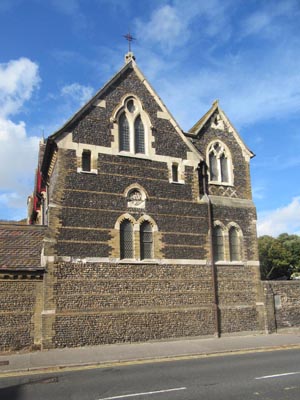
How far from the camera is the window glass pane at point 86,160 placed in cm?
1834

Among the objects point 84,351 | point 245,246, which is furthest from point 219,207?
point 84,351

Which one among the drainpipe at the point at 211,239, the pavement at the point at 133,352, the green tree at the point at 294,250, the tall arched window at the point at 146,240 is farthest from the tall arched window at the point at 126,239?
the green tree at the point at 294,250

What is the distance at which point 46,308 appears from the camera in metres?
16.0

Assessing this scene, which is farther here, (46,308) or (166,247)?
(166,247)

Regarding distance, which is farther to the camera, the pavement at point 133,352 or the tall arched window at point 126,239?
the tall arched window at point 126,239

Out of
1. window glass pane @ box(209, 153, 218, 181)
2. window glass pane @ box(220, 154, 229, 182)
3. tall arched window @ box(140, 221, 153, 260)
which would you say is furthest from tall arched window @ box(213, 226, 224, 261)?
tall arched window @ box(140, 221, 153, 260)

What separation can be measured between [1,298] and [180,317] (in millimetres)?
7549

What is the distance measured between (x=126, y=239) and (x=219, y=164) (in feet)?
22.8

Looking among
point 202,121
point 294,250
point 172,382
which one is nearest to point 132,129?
point 202,121

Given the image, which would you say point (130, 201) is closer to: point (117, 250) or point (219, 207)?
point (117, 250)

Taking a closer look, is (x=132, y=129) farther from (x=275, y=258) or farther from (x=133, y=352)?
(x=275, y=258)

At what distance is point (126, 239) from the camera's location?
18.4 meters

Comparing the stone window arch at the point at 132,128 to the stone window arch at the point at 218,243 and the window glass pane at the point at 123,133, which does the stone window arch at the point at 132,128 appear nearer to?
the window glass pane at the point at 123,133

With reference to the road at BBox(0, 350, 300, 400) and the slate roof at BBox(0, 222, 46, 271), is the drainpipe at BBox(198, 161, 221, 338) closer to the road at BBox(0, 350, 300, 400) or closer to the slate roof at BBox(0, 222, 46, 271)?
the road at BBox(0, 350, 300, 400)
